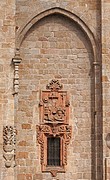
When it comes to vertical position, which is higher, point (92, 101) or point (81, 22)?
point (81, 22)

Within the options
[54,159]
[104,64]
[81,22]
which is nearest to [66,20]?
[81,22]

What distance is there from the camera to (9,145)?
20516 mm

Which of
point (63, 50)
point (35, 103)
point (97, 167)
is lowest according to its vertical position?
point (97, 167)

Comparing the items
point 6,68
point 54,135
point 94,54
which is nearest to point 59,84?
point 94,54

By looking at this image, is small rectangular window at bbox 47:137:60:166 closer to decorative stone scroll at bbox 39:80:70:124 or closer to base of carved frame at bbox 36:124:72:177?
base of carved frame at bbox 36:124:72:177

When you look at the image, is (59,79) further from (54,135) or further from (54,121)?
(54,135)

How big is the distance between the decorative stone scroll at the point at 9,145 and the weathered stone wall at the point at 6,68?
0.10 m

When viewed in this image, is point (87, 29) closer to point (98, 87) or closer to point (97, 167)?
point (98, 87)

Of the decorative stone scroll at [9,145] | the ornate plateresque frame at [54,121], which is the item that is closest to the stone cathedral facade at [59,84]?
the ornate plateresque frame at [54,121]

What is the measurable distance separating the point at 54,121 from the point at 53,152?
3.05 feet

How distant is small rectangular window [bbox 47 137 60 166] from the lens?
2162 cm

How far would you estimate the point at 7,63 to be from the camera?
20859 millimetres

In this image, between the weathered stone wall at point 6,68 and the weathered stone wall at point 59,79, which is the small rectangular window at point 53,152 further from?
the weathered stone wall at point 6,68

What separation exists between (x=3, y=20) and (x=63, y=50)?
7.12ft
